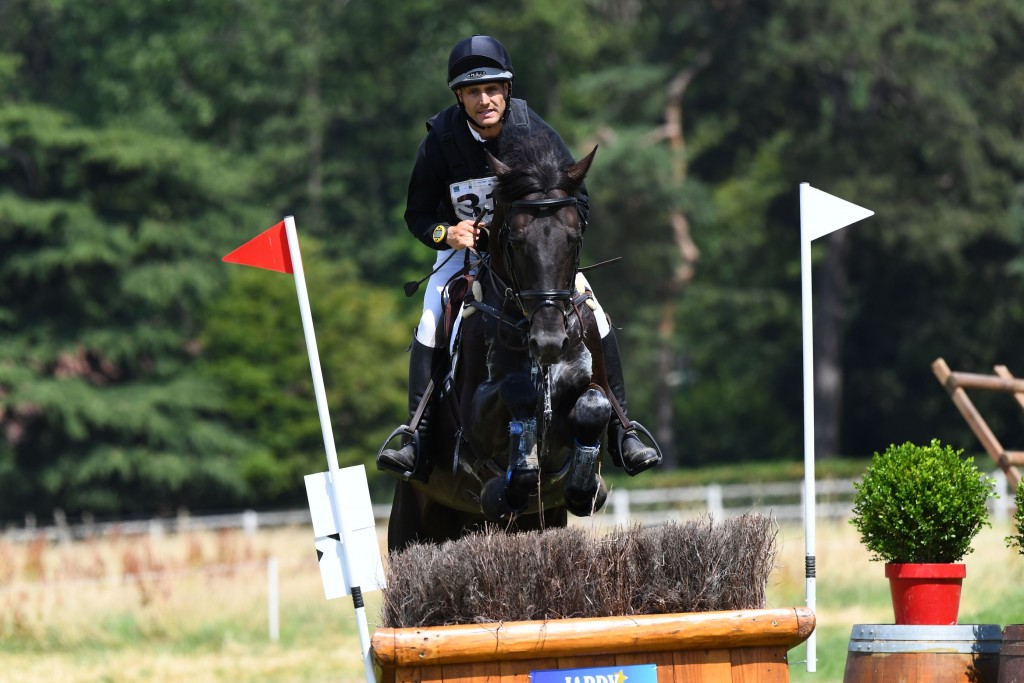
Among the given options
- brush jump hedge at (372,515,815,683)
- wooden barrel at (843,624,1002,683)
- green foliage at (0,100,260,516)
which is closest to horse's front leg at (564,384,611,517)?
brush jump hedge at (372,515,815,683)

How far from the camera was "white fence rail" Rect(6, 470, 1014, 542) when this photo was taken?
22.2 metres

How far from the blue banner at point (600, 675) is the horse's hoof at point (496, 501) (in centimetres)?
117

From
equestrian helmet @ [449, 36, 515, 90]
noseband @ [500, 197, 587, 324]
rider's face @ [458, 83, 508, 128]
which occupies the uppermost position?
equestrian helmet @ [449, 36, 515, 90]

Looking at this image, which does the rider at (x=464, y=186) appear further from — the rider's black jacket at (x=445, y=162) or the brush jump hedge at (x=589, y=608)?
the brush jump hedge at (x=589, y=608)

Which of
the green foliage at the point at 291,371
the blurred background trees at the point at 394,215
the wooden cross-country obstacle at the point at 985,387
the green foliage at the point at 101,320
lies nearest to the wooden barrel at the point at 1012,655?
the wooden cross-country obstacle at the point at 985,387

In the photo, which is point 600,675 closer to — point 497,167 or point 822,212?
point 497,167

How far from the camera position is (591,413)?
6.18 metres

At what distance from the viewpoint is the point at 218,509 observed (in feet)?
118

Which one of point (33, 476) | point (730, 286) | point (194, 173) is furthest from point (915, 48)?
point (33, 476)

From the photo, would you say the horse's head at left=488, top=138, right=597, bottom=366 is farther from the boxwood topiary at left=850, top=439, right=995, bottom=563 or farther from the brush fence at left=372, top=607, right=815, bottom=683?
the boxwood topiary at left=850, top=439, right=995, bottom=563

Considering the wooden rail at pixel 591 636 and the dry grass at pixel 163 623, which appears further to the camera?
the dry grass at pixel 163 623

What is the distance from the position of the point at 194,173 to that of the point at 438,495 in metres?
29.2

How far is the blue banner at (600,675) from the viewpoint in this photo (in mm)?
5234

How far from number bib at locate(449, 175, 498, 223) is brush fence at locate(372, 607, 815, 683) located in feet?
7.48
